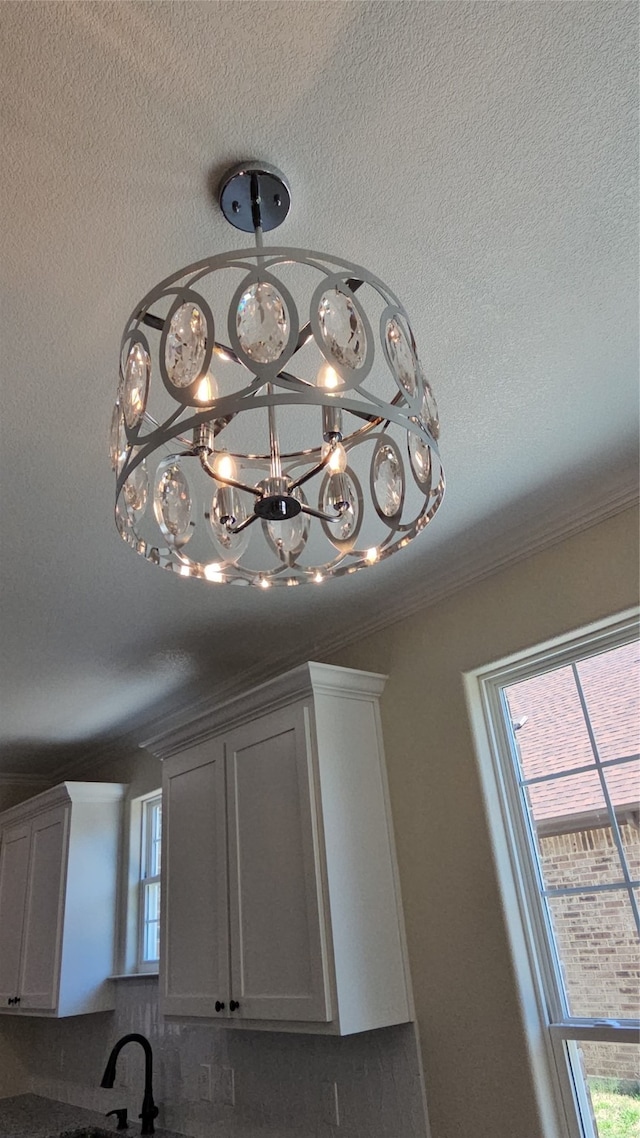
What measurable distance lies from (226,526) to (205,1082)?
121 inches

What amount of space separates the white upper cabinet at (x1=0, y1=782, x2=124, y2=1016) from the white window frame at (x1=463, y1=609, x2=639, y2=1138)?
2.68 m

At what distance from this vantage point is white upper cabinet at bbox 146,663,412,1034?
92.0 inches

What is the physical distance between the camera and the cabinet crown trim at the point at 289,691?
103 inches

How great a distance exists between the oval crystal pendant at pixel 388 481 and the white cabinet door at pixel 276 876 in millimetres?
1623

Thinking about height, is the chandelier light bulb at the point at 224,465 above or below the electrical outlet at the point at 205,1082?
above

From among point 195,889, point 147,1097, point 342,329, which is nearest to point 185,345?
point 342,329

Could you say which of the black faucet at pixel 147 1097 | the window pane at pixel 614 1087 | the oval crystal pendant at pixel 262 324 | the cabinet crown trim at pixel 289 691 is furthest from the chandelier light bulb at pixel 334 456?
the black faucet at pixel 147 1097

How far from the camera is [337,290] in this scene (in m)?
0.88

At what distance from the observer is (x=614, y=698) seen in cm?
215

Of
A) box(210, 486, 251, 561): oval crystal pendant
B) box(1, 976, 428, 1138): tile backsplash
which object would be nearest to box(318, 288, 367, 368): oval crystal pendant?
box(210, 486, 251, 561): oval crystal pendant

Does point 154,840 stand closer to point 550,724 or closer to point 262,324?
point 550,724

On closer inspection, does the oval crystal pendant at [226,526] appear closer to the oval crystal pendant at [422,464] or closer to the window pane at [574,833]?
the oval crystal pendant at [422,464]

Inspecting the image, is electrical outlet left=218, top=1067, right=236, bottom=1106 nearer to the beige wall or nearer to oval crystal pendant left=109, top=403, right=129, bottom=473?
the beige wall

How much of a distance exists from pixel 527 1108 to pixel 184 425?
2.11 meters
